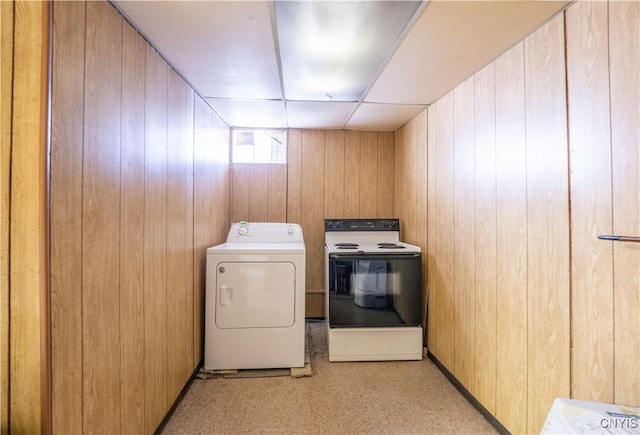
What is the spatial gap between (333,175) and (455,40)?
1.95m

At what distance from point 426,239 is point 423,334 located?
85 cm

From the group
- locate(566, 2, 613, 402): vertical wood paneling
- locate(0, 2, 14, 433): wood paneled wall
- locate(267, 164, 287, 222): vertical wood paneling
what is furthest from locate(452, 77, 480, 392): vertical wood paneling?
locate(0, 2, 14, 433): wood paneled wall

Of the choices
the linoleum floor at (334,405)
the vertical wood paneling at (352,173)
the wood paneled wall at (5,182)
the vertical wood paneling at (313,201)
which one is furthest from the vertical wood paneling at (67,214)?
the vertical wood paneling at (352,173)

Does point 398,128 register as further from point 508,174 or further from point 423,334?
point 423,334

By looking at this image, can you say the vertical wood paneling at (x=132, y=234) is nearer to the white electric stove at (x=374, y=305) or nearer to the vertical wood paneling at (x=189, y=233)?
the vertical wood paneling at (x=189, y=233)

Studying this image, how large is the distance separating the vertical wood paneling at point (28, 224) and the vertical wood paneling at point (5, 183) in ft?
0.03

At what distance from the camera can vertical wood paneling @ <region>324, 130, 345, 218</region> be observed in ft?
10.9

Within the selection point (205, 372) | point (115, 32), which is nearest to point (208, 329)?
point (205, 372)

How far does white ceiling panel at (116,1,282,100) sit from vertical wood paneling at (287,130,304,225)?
1.15 meters

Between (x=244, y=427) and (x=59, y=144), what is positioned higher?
(x=59, y=144)

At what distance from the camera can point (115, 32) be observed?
127 cm

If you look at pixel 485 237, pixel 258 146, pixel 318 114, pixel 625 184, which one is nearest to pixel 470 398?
pixel 485 237

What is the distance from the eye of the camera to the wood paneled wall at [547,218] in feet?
3.49

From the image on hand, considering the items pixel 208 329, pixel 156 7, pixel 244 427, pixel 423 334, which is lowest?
pixel 244 427
